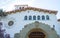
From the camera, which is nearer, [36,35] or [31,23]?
[36,35]

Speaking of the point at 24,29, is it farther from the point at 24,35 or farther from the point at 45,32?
the point at 45,32

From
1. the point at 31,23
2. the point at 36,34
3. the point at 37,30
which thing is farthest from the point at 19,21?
the point at 36,34

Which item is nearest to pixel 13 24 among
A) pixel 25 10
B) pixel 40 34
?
pixel 25 10

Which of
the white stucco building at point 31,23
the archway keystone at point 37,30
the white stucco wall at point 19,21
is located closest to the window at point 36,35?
the white stucco building at point 31,23

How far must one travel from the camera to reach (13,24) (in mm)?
21500

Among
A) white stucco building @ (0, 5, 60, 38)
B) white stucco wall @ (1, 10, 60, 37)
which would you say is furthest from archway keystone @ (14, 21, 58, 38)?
white stucco wall @ (1, 10, 60, 37)

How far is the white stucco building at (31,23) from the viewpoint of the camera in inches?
829

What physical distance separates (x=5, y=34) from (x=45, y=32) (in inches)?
217

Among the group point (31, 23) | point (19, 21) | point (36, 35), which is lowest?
point (36, 35)

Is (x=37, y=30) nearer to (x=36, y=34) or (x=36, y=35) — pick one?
(x=36, y=34)

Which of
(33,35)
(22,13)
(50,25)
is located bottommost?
(33,35)

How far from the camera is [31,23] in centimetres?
2139

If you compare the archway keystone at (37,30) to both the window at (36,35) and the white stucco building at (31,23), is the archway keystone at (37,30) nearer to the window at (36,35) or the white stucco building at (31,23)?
the white stucco building at (31,23)

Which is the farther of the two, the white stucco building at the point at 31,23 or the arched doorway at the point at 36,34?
the arched doorway at the point at 36,34
